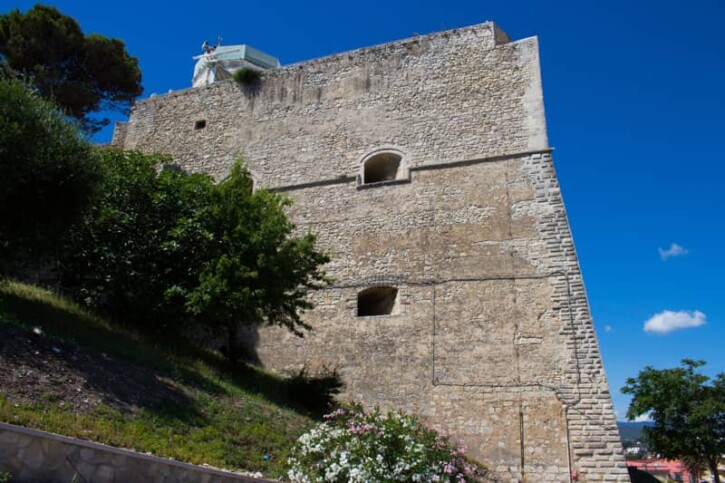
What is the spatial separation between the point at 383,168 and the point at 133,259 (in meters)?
6.42

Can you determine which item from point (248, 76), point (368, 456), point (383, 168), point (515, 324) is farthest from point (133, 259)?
point (248, 76)

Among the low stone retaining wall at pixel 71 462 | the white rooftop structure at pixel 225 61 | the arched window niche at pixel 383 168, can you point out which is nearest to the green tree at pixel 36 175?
the low stone retaining wall at pixel 71 462

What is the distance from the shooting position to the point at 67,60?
61.5 ft

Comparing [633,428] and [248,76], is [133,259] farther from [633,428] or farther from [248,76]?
[633,428]

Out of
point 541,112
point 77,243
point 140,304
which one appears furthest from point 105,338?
point 541,112

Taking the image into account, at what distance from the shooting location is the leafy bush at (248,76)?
15.9m

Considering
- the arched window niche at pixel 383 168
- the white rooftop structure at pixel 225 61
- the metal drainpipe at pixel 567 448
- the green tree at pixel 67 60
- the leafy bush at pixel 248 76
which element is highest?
the white rooftop structure at pixel 225 61

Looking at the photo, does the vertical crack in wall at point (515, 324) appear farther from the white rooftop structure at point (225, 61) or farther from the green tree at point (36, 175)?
the white rooftop structure at point (225, 61)

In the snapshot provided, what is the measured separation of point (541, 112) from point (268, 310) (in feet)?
23.5

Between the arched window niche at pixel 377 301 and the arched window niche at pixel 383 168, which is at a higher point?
the arched window niche at pixel 383 168

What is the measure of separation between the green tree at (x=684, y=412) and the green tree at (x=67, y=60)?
2008 centimetres

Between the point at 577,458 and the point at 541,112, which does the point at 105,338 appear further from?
the point at 541,112

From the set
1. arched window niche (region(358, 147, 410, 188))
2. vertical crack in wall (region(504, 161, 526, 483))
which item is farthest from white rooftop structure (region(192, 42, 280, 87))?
vertical crack in wall (region(504, 161, 526, 483))

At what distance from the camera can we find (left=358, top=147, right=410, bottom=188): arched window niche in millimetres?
13281
